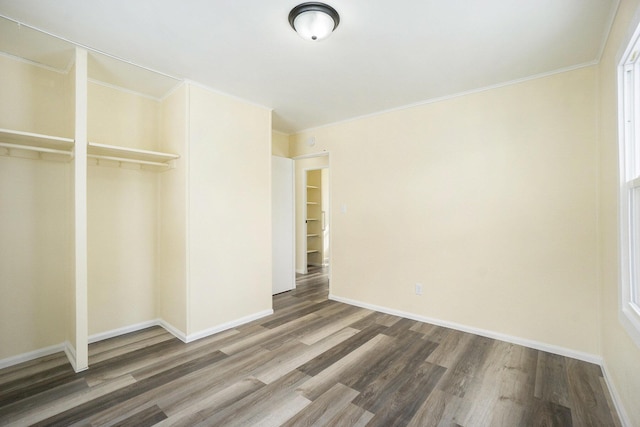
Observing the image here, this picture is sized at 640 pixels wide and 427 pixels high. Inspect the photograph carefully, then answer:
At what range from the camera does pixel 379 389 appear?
2.10m

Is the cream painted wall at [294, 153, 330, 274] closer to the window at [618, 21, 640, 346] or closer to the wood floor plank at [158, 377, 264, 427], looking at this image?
the wood floor plank at [158, 377, 264, 427]

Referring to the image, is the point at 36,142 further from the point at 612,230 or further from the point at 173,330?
the point at 612,230

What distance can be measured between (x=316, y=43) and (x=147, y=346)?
10.1 ft

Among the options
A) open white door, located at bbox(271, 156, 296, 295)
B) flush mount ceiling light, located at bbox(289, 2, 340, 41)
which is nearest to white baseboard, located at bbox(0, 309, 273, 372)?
open white door, located at bbox(271, 156, 296, 295)

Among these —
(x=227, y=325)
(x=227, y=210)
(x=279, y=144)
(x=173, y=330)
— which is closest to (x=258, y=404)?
(x=227, y=325)

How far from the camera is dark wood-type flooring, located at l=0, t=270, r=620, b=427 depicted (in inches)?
71.5

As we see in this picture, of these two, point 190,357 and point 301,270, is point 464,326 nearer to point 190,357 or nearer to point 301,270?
point 190,357

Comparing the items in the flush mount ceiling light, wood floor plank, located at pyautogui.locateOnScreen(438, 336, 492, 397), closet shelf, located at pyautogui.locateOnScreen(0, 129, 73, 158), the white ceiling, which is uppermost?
the white ceiling

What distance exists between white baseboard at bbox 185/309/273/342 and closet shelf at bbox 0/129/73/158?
1966 millimetres

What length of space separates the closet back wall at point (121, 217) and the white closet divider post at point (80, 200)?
0.66 meters

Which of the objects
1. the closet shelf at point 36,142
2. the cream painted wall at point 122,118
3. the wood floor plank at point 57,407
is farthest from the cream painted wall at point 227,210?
the closet shelf at point 36,142

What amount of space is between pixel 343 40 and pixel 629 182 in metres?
2.05

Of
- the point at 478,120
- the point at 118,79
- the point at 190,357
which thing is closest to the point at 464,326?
the point at 478,120

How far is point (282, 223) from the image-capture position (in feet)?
15.6
